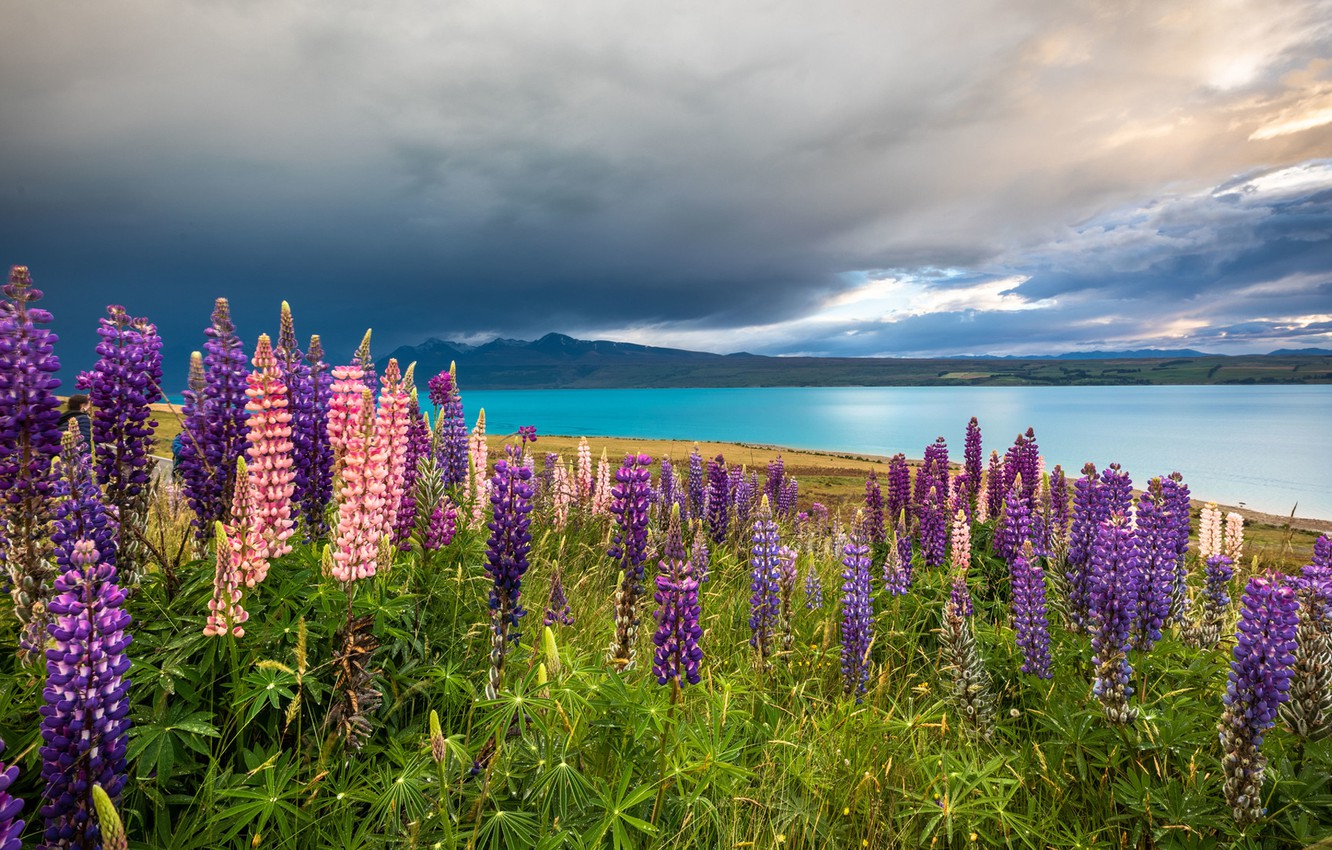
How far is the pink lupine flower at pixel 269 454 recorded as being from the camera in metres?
4.20

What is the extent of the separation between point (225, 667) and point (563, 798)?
255 cm

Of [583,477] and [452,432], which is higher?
[452,432]

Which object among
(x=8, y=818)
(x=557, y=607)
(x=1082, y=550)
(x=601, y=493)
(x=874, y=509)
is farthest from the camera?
(x=601, y=493)

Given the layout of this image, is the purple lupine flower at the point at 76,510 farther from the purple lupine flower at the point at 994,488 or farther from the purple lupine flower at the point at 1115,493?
the purple lupine flower at the point at 994,488

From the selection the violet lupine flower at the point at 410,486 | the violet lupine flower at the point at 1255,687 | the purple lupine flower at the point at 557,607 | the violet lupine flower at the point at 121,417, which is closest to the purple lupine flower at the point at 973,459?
the violet lupine flower at the point at 1255,687

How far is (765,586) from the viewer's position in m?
6.17

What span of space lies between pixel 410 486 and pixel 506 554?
6.93 ft

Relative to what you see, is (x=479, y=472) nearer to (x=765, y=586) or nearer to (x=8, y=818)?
(x=765, y=586)

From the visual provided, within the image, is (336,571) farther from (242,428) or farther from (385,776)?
(242,428)

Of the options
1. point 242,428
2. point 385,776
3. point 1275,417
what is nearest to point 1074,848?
point 385,776

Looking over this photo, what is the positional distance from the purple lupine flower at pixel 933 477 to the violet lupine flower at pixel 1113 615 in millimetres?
4983

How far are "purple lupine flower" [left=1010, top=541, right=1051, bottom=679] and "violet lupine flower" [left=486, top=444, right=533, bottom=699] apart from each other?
4604 mm

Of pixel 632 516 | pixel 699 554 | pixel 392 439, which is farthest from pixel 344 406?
pixel 699 554

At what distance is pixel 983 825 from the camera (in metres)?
4.40
